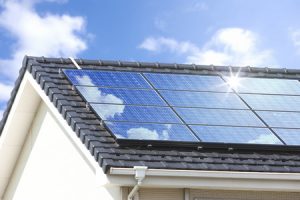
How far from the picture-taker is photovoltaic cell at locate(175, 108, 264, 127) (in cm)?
1384

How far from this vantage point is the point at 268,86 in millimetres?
16375

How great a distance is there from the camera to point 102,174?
456 inches

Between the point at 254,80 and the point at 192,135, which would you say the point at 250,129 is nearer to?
the point at 192,135

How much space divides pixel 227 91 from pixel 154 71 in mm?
1709

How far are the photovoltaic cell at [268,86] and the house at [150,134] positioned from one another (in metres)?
0.02

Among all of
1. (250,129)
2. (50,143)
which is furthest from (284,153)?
(50,143)

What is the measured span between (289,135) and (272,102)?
5.18 ft

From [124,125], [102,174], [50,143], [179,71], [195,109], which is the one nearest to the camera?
[102,174]

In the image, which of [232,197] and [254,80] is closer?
[232,197]

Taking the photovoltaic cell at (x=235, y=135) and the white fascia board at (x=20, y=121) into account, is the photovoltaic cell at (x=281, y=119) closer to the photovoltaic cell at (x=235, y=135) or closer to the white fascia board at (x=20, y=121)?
the photovoltaic cell at (x=235, y=135)

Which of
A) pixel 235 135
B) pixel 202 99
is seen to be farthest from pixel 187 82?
pixel 235 135

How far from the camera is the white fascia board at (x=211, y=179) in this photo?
11422 mm

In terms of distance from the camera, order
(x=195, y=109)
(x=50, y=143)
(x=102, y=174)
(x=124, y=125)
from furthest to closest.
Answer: (x=50, y=143) → (x=195, y=109) → (x=124, y=125) → (x=102, y=174)

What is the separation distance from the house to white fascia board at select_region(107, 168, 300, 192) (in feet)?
0.05
